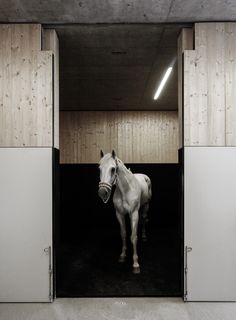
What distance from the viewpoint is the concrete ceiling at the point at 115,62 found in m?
3.51

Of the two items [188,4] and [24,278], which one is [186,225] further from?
[188,4]

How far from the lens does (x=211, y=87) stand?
3268 mm

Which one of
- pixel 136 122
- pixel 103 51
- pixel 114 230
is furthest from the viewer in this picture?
pixel 136 122

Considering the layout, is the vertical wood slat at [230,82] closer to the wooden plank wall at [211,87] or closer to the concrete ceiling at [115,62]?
the wooden plank wall at [211,87]

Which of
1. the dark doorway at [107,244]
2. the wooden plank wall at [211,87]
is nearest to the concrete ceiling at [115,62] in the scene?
the wooden plank wall at [211,87]

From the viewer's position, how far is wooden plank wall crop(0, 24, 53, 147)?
10.6 feet

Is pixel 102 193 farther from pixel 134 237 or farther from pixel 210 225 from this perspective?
pixel 210 225

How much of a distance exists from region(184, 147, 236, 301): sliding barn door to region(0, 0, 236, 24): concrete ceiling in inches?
56.8

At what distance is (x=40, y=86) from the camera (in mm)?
3270

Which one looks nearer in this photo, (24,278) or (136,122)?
(24,278)

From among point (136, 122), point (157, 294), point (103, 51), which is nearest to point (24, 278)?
point (157, 294)

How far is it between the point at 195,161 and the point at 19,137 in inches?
78.5

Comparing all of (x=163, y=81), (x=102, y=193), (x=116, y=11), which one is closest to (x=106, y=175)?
(x=102, y=193)

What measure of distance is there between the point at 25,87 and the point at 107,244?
3504 mm
